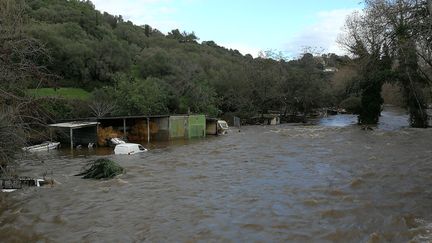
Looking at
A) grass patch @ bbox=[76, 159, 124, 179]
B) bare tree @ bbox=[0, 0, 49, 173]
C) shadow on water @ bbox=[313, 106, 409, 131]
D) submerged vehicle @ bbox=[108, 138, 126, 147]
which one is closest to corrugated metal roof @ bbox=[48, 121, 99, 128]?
submerged vehicle @ bbox=[108, 138, 126, 147]

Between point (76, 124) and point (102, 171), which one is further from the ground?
point (76, 124)

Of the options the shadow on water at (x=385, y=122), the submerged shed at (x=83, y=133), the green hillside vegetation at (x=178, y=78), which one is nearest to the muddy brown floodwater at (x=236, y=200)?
the submerged shed at (x=83, y=133)

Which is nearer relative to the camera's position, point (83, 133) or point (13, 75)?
point (13, 75)

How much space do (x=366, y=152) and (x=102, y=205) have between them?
22.2 meters

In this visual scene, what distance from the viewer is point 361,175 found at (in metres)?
25.5

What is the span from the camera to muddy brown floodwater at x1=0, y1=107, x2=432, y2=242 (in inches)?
628

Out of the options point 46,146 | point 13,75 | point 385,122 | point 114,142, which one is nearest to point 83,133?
point 114,142

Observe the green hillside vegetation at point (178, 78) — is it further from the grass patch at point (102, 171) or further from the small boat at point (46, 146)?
the grass patch at point (102, 171)

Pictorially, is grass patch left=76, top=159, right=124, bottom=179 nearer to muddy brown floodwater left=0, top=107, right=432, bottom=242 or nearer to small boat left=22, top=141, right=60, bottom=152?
muddy brown floodwater left=0, top=107, right=432, bottom=242

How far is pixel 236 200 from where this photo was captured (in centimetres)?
2083

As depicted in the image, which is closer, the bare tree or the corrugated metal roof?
the bare tree

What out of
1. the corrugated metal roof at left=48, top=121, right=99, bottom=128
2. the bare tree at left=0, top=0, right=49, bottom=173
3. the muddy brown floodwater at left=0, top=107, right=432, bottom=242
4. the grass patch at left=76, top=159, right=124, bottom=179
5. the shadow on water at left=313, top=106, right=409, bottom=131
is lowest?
the muddy brown floodwater at left=0, top=107, right=432, bottom=242

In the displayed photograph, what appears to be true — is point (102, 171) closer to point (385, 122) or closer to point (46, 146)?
point (46, 146)

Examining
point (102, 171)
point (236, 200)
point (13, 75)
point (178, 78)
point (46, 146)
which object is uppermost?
point (178, 78)
